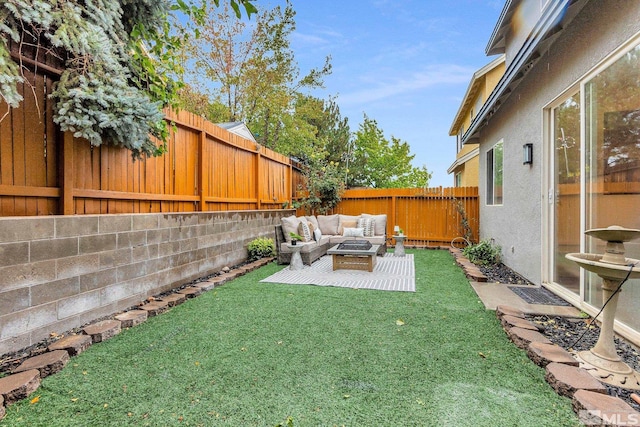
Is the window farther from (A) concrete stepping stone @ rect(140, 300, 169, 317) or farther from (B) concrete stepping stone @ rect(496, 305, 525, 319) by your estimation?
(A) concrete stepping stone @ rect(140, 300, 169, 317)

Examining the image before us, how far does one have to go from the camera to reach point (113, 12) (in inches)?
111

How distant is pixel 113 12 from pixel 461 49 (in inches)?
457

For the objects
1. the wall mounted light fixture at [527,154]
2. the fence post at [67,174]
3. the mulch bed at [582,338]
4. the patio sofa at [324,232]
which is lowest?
the mulch bed at [582,338]

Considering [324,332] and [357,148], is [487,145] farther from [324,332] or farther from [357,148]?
[357,148]

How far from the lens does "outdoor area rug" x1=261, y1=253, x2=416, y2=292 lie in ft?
15.3

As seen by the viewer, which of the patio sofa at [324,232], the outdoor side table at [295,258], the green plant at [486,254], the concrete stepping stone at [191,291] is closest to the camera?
the concrete stepping stone at [191,291]

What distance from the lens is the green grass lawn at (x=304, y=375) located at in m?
1.72

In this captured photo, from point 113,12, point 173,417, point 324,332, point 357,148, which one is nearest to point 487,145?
point 324,332

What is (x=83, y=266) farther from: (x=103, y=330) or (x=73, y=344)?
(x=73, y=344)

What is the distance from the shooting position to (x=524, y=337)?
8.31 feet

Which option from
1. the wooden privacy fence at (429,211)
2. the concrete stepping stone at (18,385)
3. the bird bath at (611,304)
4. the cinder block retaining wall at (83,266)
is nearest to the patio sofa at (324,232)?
the wooden privacy fence at (429,211)

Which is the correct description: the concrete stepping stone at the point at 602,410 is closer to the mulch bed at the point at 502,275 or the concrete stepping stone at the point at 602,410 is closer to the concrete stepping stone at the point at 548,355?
the concrete stepping stone at the point at 548,355

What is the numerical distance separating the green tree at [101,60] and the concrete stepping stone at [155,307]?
1723 mm

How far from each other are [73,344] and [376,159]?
20.3m
